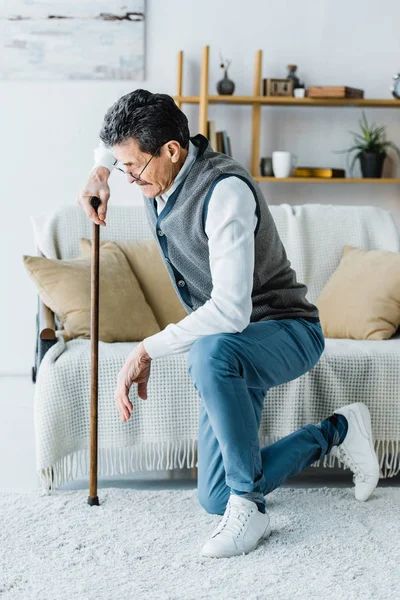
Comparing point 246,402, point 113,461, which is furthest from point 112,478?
point 246,402

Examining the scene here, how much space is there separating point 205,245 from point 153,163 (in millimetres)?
223

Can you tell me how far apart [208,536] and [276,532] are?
0.17 metres

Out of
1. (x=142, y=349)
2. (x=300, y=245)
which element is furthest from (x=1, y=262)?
(x=142, y=349)

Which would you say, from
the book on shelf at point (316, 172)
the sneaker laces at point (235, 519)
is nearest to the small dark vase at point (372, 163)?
the book on shelf at point (316, 172)

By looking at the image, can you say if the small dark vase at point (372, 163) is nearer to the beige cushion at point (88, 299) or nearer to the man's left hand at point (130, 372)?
the beige cushion at point (88, 299)

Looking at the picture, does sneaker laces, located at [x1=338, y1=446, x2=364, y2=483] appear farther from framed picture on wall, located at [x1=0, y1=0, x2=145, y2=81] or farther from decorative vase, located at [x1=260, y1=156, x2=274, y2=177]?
framed picture on wall, located at [x1=0, y1=0, x2=145, y2=81]

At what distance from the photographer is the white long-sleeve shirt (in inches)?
70.4

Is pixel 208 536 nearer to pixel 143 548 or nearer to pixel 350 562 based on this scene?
pixel 143 548

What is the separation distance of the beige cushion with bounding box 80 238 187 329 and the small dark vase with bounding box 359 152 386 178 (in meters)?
1.51

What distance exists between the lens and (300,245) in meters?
3.01

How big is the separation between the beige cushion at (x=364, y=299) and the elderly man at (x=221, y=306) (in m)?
0.68

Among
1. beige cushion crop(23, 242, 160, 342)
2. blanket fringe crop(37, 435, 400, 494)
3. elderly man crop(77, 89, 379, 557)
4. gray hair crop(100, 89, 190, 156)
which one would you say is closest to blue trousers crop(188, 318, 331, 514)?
elderly man crop(77, 89, 379, 557)

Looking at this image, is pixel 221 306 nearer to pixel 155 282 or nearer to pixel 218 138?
pixel 155 282

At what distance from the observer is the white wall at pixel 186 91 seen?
3.95 meters
